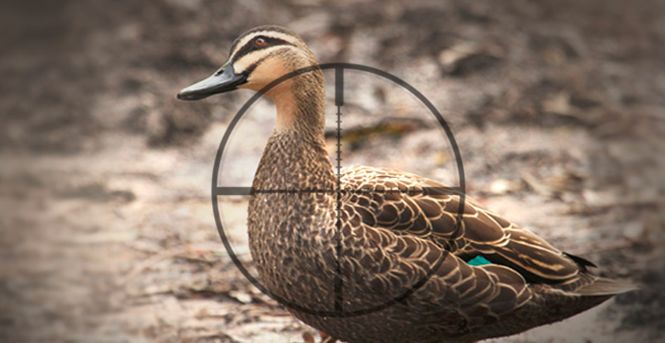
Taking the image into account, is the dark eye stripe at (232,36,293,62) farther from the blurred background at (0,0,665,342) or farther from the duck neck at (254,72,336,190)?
the blurred background at (0,0,665,342)

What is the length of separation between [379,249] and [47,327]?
2539mm

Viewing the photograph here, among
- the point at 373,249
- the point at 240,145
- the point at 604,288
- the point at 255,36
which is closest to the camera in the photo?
the point at 373,249

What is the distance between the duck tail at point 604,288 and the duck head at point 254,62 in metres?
1.75

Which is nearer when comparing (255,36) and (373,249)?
(373,249)

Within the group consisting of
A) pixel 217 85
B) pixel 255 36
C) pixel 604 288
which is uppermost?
pixel 255 36

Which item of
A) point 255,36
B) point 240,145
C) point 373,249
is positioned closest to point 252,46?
point 255,36

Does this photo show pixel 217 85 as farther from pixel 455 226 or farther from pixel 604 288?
pixel 604 288

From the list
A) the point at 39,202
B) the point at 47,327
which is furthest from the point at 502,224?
the point at 39,202

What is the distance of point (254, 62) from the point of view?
4.47 metres

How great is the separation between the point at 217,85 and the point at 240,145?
12.7ft

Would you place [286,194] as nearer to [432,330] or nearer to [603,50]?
[432,330]

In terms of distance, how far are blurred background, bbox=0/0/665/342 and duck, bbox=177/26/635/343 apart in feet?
3.09

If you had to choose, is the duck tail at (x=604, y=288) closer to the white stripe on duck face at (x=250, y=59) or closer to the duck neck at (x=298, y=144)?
the duck neck at (x=298, y=144)

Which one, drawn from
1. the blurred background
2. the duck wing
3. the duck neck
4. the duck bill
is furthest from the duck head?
the blurred background
